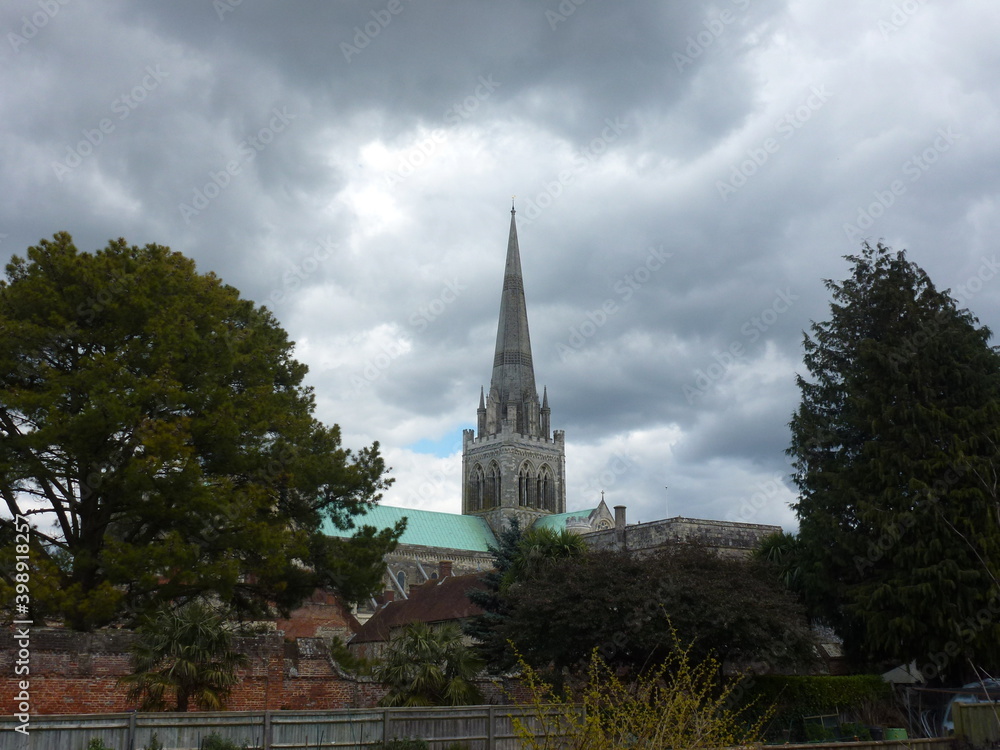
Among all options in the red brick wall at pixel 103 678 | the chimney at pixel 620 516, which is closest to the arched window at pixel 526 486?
the chimney at pixel 620 516

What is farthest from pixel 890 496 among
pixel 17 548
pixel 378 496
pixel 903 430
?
pixel 17 548

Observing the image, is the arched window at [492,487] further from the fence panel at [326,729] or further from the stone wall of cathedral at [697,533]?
the fence panel at [326,729]

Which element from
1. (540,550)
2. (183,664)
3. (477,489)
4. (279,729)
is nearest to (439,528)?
(477,489)

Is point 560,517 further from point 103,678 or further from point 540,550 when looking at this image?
point 103,678

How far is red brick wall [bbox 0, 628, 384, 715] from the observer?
1677cm

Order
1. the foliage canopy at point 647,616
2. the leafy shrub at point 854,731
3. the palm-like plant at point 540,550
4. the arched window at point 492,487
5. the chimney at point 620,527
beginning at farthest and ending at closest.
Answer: the arched window at point 492,487 → the chimney at point 620,527 → the palm-like plant at point 540,550 → the foliage canopy at point 647,616 → the leafy shrub at point 854,731

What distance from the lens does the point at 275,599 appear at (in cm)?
2498

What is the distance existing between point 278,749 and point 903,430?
850 inches

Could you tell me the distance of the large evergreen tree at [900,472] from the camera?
25703mm

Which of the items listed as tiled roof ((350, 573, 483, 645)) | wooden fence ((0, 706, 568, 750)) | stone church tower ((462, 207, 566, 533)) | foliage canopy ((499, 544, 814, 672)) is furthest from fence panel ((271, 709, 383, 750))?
stone church tower ((462, 207, 566, 533))

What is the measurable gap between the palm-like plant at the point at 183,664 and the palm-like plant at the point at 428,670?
12.1 ft

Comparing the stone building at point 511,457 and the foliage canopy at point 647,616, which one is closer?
the foliage canopy at point 647,616

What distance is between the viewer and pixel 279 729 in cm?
1455

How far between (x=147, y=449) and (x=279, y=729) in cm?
939
